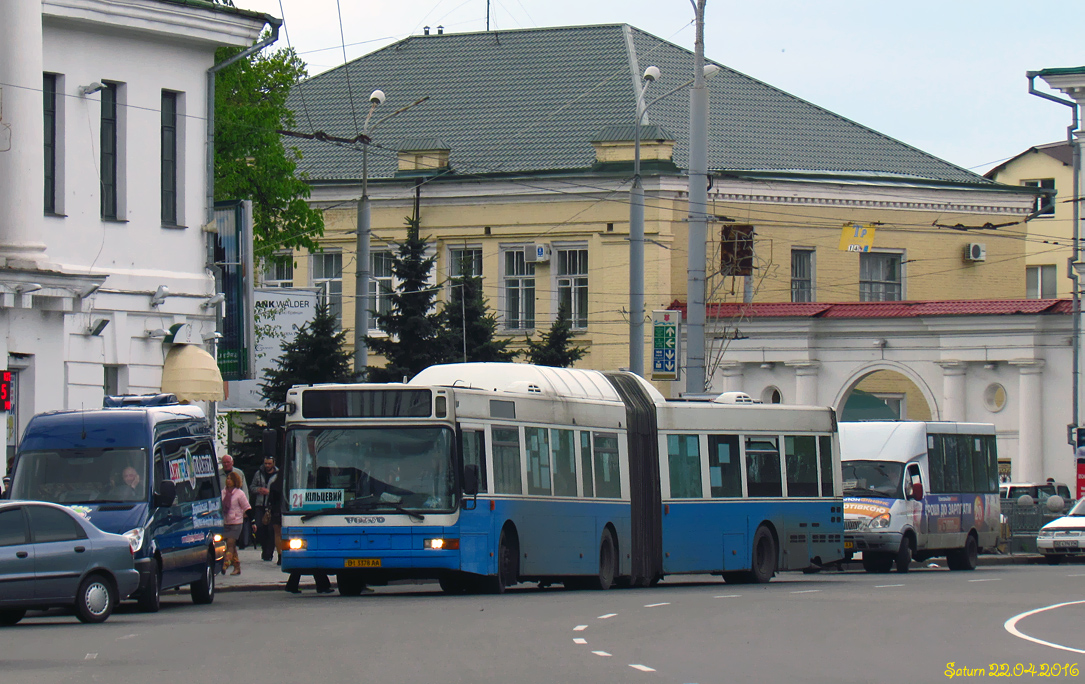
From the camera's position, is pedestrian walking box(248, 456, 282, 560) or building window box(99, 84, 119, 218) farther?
building window box(99, 84, 119, 218)

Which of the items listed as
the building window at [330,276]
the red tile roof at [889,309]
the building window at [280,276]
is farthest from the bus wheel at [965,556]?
the building window at [280,276]

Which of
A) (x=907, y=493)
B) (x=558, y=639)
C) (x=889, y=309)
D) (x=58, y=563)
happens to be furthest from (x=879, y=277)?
(x=558, y=639)

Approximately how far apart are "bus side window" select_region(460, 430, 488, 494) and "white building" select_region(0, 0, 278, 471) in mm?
8417

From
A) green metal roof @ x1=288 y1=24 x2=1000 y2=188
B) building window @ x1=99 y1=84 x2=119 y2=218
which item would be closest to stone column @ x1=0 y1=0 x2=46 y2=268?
building window @ x1=99 y1=84 x2=119 y2=218

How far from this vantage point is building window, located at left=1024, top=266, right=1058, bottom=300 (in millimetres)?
75875

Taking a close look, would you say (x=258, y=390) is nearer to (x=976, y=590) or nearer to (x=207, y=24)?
(x=207, y=24)

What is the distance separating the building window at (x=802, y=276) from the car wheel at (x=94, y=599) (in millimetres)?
35599

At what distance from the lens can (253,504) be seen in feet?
94.8

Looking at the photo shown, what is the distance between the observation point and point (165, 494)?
19.0m

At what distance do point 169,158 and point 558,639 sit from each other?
17.5 metres

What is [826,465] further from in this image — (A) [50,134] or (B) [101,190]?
(A) [50,134]

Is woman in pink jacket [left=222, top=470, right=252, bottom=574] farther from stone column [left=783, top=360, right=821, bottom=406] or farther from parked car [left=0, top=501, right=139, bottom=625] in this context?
stone column [left=783, top=360, right=821, bottom=406]

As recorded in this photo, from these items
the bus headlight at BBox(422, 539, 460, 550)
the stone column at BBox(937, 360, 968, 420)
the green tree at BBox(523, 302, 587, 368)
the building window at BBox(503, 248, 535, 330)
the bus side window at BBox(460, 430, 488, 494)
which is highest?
the building window at BBox(503, 248, 535, 330)

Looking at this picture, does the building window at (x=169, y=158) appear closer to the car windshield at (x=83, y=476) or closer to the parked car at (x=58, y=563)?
the car windshield at (x=83, y=476)
